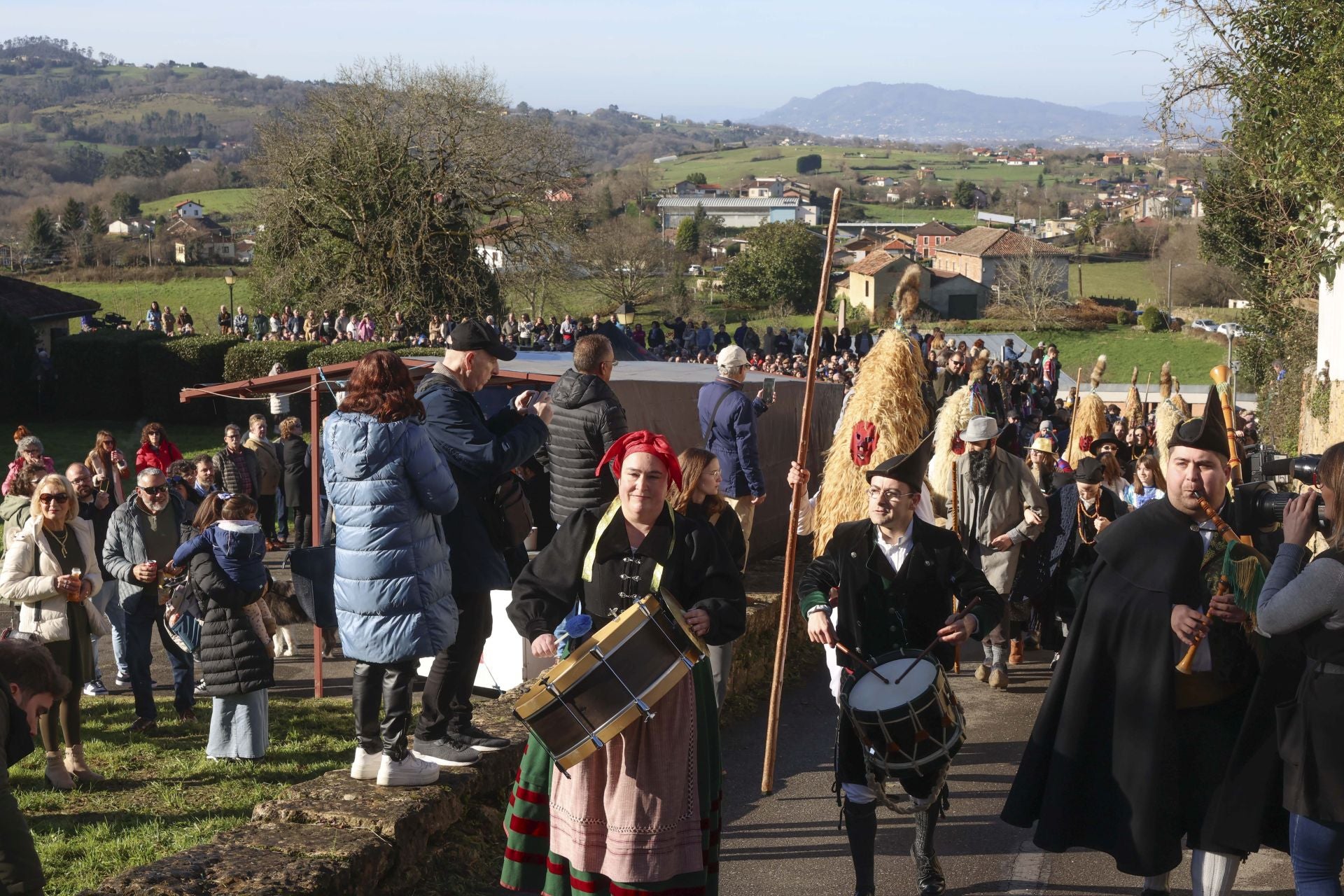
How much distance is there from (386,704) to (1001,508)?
15.5 feet

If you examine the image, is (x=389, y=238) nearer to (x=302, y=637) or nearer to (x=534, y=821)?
(x=302, y=637)

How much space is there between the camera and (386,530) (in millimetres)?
4832

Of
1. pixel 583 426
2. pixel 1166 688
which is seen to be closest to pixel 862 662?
pixel 1166 688

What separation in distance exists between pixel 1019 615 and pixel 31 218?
101 metres

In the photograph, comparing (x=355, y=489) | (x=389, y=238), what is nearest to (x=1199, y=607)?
(x=355, y=489)

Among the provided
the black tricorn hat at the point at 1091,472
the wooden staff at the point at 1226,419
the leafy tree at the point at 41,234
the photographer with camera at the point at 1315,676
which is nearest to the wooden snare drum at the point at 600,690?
the photographer with camera at the point at 1315,676

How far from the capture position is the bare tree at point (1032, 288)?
8344 cm

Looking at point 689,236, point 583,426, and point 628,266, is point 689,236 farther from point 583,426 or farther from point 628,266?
point 583,426

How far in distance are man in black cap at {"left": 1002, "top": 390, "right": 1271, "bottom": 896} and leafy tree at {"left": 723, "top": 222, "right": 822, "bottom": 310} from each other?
88.1m

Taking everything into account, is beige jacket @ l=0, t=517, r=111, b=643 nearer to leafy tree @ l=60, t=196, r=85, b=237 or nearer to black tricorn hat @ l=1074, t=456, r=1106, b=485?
black tricorn hat @ l=1074, t=456, r=1106, b=485

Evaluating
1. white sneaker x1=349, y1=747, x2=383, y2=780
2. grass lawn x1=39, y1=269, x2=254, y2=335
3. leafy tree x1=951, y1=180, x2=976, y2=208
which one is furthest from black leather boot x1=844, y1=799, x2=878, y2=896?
leafy tree x1=951, y1=180, x2=976, y2=208

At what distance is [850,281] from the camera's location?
320 feet

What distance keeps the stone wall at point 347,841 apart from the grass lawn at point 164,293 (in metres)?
60.3

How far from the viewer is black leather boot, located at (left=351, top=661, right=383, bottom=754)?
507 cm
